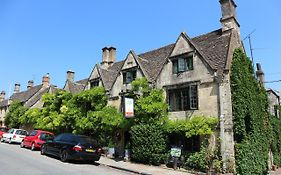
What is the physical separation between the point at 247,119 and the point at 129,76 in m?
10.1

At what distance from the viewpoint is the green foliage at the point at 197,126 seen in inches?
629

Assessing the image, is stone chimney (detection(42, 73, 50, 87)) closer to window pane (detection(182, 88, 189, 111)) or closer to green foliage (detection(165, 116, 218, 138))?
window pane (detection(182, 88, 189, 111))

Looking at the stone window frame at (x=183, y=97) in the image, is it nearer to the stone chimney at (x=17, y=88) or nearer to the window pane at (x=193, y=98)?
the window pane at (x=193, y=98)

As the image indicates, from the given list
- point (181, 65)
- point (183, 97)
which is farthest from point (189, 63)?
point (183, 97)

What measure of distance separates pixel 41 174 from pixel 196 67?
11.7m

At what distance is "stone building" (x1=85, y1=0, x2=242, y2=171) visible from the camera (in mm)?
16219

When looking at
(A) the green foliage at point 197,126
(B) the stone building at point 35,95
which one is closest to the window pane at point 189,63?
(A) the green foliage at point 197,126

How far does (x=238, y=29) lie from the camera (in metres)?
19.8

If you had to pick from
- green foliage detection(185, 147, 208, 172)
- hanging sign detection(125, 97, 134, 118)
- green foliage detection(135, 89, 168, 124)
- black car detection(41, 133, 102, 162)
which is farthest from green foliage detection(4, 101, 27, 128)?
green foliage detection(185, 147, 208, 172)

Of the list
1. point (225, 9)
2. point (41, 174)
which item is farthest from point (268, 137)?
point (41, 174)

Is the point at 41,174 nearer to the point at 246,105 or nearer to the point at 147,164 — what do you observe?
the point at 147,164

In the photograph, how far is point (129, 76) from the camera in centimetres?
2284

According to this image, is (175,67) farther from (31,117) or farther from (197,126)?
(31,117)

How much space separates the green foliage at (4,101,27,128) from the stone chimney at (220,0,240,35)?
30073mm
